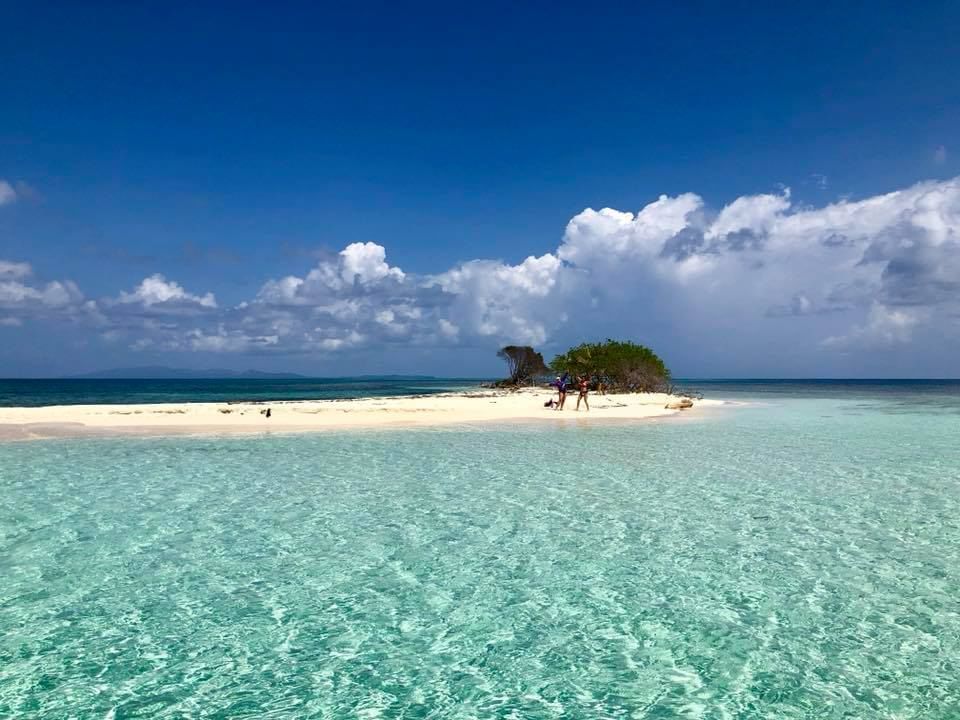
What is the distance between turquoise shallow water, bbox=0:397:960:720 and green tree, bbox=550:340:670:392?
4878cm

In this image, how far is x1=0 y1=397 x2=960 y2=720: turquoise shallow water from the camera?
6.16m

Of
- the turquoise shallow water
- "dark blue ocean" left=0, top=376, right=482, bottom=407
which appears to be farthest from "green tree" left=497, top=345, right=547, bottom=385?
the turquoise shallow water

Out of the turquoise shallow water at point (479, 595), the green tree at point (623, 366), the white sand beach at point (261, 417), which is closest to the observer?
the turquoise shallow water at point (479, 595)

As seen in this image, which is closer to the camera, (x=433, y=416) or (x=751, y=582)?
(x=751, y=582)

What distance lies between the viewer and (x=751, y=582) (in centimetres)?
927

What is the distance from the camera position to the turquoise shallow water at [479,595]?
20.2 feet

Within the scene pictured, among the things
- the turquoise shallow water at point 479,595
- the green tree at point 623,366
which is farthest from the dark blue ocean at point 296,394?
the turquoise shallow water at point 479,595

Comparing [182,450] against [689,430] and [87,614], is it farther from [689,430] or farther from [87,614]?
[689,430]

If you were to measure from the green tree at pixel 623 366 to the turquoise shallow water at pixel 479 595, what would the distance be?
48.8 meters

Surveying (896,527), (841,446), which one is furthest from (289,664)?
(841,446)

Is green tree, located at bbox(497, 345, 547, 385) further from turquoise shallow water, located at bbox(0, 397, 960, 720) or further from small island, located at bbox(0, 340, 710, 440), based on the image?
turquoise shallow water, located at bbox(0, 397, 960, 720)

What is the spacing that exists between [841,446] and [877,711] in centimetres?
2215

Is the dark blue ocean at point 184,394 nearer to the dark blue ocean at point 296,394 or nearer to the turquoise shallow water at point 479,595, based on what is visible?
the dark blue ocean at point 296,394

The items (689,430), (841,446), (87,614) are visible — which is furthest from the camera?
(689,430)
